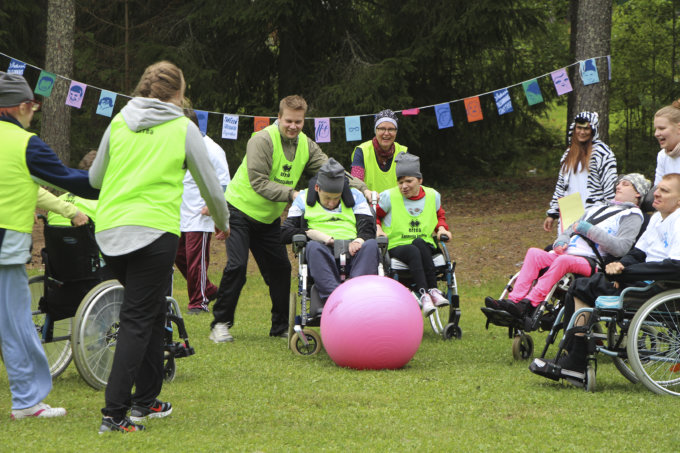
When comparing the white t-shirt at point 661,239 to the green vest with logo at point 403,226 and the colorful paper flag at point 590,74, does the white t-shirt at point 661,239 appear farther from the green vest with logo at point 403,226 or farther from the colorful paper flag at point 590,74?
the colorful paper flag at point 590,74

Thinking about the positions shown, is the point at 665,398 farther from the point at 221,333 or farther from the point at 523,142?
the point at 523,142

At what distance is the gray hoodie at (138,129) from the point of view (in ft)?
14.2

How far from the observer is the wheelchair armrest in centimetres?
708

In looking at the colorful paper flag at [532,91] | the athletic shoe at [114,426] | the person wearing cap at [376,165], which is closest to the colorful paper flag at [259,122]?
the colorful paper flag at [532,91]

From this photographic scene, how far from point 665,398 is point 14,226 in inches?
155

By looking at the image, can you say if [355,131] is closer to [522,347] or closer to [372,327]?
[522,347]

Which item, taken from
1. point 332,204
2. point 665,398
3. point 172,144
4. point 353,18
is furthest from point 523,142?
point 172,144

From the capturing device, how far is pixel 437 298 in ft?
25.3

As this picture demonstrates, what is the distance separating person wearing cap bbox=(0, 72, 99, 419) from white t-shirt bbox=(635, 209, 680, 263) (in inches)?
142

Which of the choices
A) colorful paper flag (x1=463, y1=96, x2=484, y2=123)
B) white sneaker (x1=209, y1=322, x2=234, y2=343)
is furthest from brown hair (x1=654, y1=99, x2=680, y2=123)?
colorful paper flag (x1=463, y1=96, x2=484, y2=123)

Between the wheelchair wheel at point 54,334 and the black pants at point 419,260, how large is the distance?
302cm

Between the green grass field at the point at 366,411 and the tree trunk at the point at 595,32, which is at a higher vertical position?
the tree trunk at the point at 595,32

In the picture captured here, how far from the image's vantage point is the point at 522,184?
1939cm

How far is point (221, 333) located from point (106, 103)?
581 centimetres
